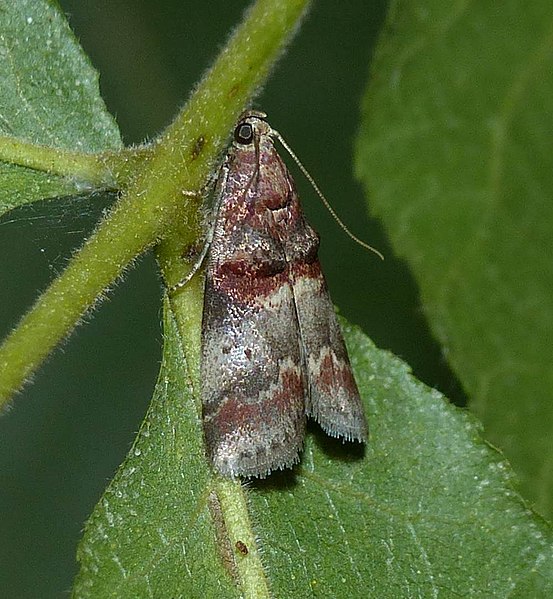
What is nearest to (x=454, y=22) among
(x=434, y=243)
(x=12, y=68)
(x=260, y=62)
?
(x=434, y=243)

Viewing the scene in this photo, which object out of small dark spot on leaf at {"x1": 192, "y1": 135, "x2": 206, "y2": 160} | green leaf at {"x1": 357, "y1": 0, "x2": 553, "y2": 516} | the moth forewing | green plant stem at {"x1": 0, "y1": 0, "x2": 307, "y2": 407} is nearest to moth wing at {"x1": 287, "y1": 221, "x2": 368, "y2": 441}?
the moth forewing

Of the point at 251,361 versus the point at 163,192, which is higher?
the point at 163,192

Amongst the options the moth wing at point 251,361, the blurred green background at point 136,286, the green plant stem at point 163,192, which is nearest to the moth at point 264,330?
the moth wing at point 251,361

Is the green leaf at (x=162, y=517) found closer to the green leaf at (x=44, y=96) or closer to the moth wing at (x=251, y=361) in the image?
the moth wing at (x=251, y=361)

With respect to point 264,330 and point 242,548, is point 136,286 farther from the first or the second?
point 242,548

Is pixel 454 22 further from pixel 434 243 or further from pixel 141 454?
pixel 141 454

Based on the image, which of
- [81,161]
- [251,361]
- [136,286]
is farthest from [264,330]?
[136,286]
